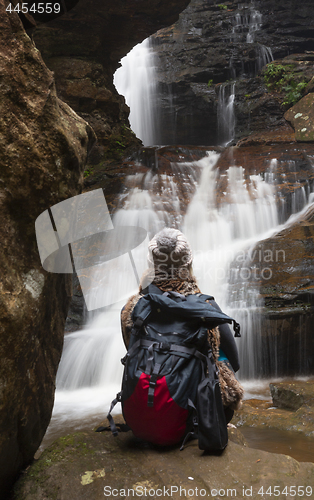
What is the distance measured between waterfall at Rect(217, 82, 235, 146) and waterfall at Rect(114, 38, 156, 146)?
284cm

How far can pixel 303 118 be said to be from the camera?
36.7 feet

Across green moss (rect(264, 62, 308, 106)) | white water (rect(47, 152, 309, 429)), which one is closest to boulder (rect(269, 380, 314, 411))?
white water (rect(47, 152, 309, 429))

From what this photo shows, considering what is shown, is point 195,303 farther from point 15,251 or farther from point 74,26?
point 74,26

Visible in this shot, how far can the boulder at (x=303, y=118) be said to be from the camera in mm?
10664

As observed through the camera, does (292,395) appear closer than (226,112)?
Yes

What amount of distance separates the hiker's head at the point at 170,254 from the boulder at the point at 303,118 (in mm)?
9941

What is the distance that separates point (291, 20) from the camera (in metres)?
15.2

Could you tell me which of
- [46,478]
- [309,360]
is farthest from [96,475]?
[309,360]

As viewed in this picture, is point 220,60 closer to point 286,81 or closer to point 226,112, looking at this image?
point 226,112

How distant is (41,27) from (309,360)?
9.70m

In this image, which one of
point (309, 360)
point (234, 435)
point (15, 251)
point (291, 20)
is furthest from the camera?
point (291, 20)

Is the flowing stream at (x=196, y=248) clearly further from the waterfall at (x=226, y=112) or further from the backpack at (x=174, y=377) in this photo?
the waterfall at (x=226, y=112)

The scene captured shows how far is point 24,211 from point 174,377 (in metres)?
1.17

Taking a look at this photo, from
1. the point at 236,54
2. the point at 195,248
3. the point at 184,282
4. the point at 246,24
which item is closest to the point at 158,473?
the point at 184,282
